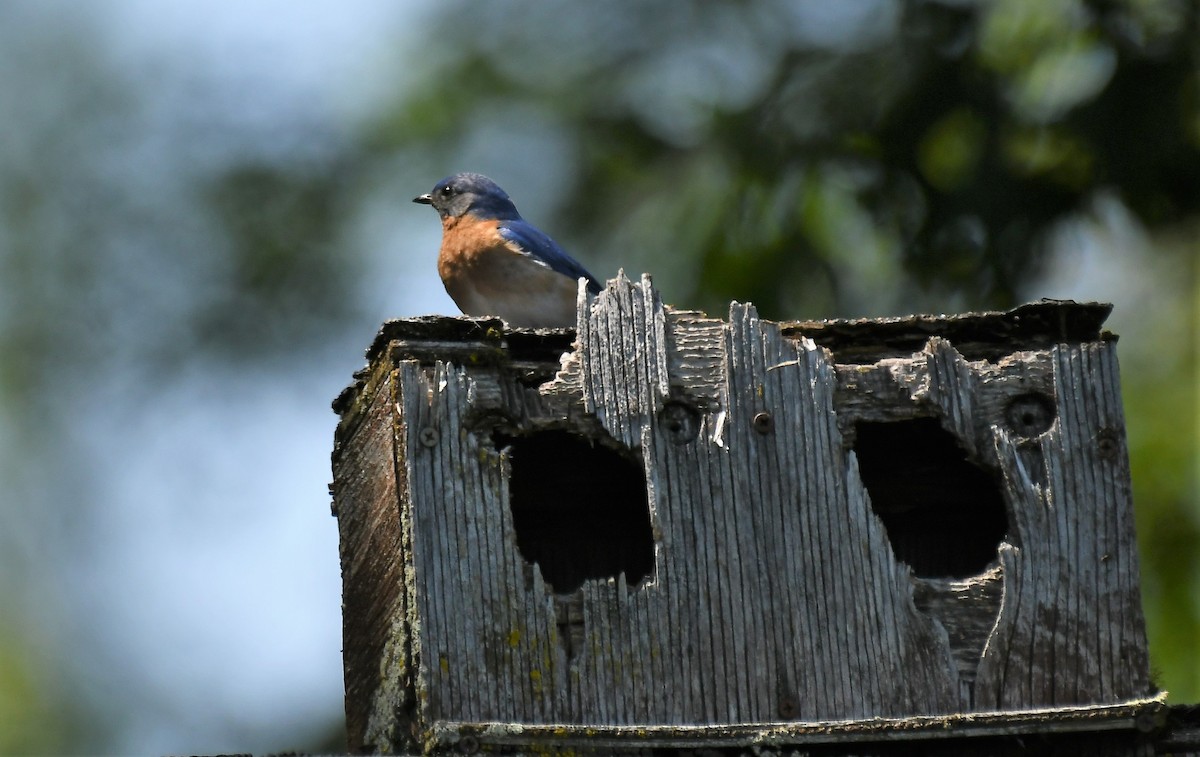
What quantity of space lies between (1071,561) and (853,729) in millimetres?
637

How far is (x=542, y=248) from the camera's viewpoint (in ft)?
23.1

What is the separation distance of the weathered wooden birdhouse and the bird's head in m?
3.01

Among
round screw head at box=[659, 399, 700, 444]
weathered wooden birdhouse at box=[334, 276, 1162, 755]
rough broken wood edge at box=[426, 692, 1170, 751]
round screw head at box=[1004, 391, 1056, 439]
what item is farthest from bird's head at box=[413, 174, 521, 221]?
rough broken wood edge at box=[426, 692, 1170, 751]

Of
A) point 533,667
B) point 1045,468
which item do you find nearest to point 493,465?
point 533,667

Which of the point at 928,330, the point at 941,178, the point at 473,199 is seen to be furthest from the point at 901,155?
the point at 928,330

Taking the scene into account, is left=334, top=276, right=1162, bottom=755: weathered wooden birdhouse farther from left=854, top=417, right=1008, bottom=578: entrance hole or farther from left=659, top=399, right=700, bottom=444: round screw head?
left=854, top=417, right=1008, bottom=578: entrance hole

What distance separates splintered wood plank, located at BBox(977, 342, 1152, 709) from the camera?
4273mm

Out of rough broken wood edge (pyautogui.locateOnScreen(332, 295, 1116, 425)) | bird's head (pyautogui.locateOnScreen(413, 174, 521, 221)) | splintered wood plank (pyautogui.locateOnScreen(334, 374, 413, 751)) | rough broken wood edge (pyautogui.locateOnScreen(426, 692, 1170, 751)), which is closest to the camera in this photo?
rough broken wood edge (pyautogui.locateOnScreen(426, 692, 1170, 751))

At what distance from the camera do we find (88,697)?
444 inches

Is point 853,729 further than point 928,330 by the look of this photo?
No

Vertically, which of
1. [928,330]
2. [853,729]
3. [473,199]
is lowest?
[853,729]

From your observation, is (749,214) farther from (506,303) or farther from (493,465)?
(493,465)

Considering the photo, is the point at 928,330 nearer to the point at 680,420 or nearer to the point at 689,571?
the point at 680,420

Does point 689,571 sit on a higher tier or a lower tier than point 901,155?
lower
